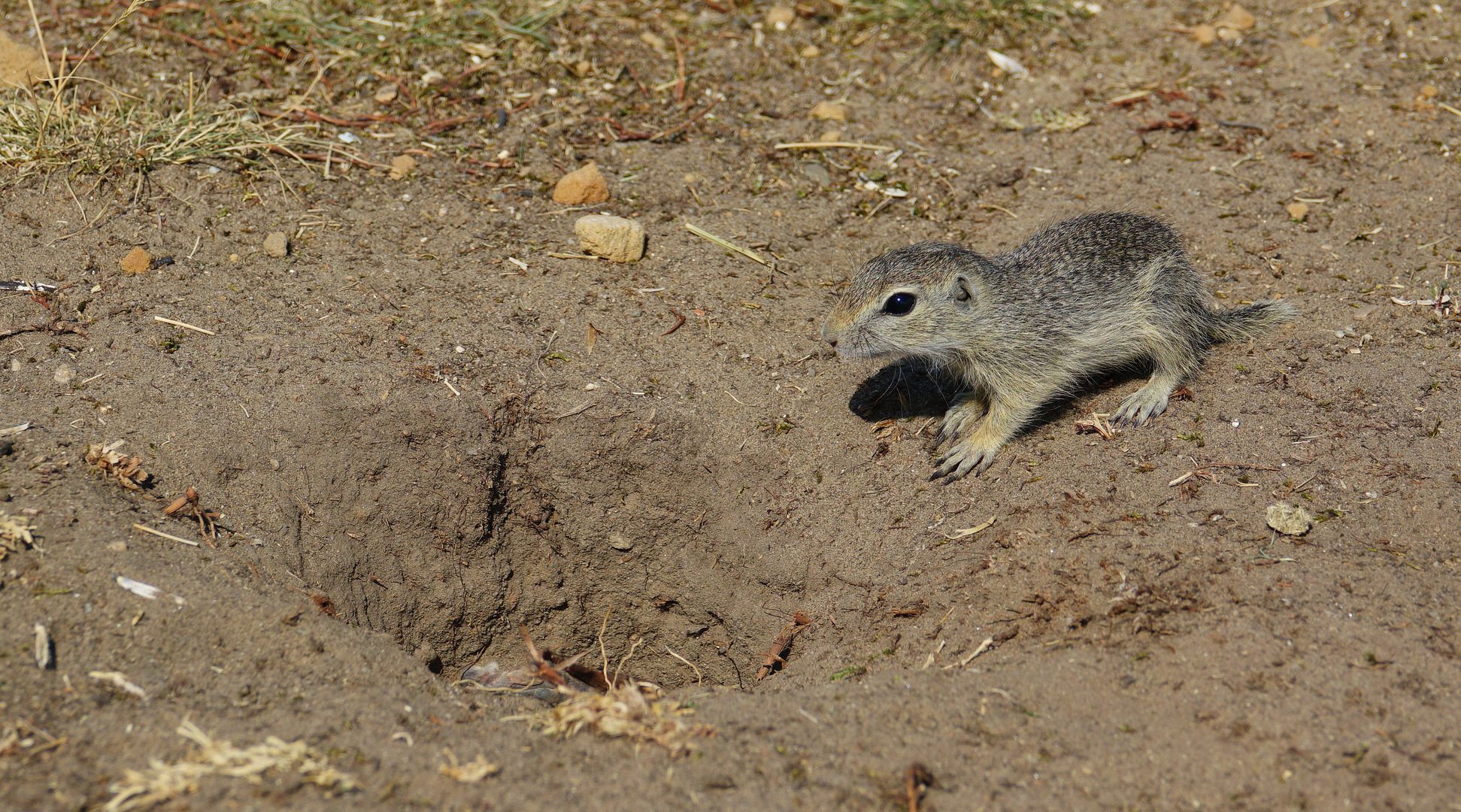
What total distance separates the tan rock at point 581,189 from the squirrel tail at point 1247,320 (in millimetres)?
3329

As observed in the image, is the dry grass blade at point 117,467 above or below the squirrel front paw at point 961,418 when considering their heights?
below

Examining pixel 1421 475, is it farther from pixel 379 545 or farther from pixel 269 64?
pixel 269 64

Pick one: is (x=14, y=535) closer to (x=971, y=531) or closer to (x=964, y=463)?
(x=971, y=531)

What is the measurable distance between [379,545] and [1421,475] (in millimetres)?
4414

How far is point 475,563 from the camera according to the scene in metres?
5.29

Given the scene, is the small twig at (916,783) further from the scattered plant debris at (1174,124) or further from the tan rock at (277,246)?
the scattered plant debris at (1174,124)

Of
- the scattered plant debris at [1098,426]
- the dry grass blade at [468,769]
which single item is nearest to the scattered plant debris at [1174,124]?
the scattered plant debris at [1098,426]

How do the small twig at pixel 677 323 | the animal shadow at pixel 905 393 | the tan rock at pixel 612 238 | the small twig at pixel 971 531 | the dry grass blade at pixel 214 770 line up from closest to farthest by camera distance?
the dry grass blade at pixel 214 770
the small twig at pixel 971 531
the animal shadow at pixel 905 393
the small twig at pixel 677 323
the tan rock at pixel 612 238

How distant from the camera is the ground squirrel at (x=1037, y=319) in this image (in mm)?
4848

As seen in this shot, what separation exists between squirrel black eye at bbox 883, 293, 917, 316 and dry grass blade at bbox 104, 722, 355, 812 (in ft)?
9.43

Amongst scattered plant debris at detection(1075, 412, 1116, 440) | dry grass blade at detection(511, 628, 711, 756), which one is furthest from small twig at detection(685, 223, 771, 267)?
dry grass blade at detection(511, 628, 711, 756)

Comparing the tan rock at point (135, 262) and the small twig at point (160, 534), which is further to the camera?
the tan rock at point (135, 262)

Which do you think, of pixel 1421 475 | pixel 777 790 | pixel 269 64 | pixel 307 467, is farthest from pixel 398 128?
pixel 1421 475

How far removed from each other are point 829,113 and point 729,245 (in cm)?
157
